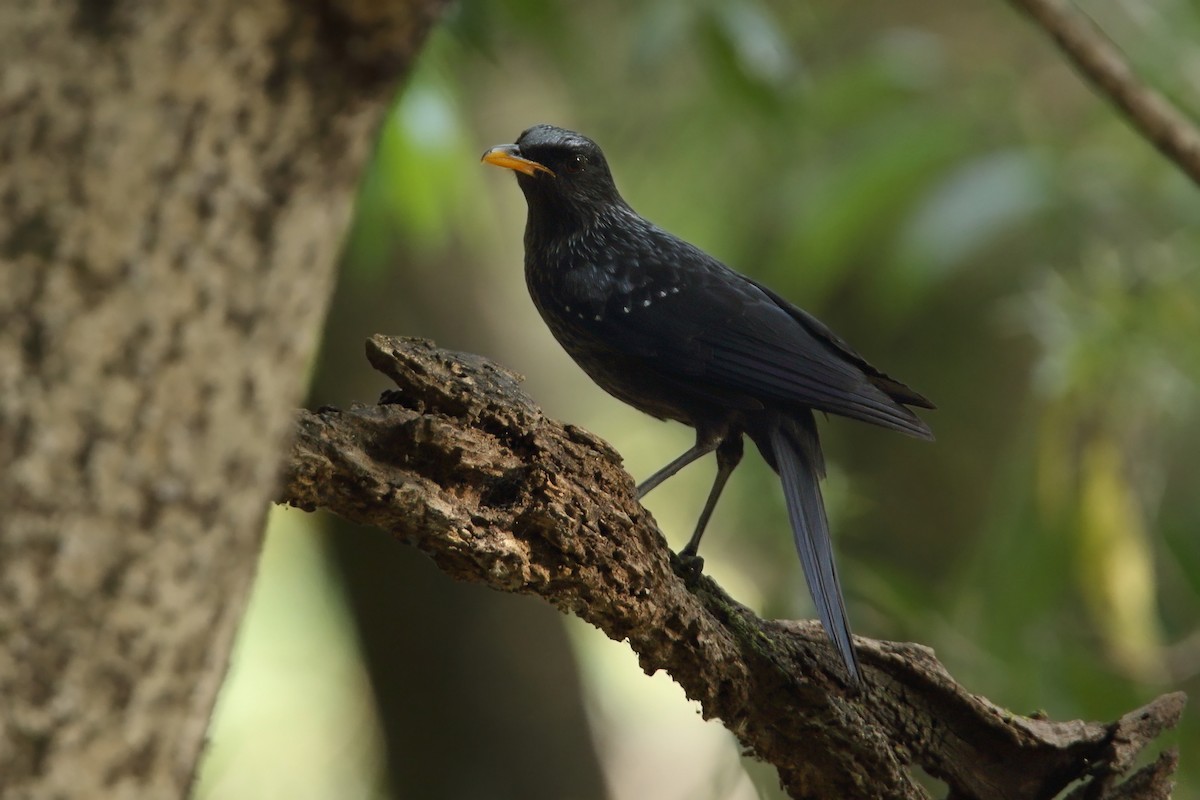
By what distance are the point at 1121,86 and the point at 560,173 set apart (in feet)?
4.39

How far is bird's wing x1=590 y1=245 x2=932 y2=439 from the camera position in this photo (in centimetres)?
275

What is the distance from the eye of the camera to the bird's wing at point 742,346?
2.75m

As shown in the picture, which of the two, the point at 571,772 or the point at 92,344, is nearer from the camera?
the point at 92,344

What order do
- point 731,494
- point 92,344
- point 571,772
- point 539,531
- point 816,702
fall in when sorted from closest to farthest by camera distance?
point 92,344, point 539,531, point 816,702, point 571,772, point 731,494

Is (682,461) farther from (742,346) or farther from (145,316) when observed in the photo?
(145,316)

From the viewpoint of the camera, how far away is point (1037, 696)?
3.85m

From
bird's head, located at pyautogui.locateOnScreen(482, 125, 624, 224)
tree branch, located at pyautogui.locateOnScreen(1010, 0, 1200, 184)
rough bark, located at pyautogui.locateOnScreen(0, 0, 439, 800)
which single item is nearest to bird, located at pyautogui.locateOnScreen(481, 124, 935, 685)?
bird's head, located at pyautogui.locateOnScreen(482, 125, 624, 224)

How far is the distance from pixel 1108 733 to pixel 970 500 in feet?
10.8

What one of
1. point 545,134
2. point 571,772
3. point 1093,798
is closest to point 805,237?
point 545,134

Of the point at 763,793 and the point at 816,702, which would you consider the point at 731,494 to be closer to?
the point at 763,793

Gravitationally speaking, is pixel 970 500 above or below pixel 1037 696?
above

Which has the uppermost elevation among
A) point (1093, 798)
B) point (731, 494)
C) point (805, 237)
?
point (805, 237)

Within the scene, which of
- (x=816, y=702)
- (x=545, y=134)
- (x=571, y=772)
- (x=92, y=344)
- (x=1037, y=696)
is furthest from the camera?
(x=571, y=772)

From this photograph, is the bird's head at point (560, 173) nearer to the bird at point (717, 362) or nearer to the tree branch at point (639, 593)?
the bird at point (717, 362)
